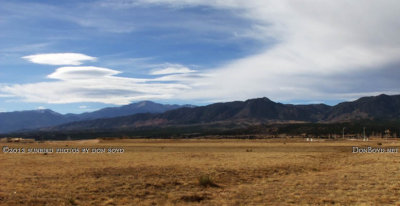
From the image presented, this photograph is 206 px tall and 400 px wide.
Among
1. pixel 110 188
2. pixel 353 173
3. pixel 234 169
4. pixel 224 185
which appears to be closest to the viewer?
pixel 110 188

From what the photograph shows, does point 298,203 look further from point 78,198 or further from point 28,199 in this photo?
point 28,199

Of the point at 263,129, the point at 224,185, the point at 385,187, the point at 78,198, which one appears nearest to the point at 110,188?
the point at 78,198

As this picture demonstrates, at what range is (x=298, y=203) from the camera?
53.2 feet

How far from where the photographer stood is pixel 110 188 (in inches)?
808

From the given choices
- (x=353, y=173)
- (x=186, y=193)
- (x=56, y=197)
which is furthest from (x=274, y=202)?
(x=353, y=173)

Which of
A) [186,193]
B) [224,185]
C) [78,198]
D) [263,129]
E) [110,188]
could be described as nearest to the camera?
[78,198]

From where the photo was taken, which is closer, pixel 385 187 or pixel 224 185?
pixel 385 187

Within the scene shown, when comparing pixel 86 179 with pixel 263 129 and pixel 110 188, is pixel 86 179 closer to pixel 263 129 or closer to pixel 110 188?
pixel 110 188

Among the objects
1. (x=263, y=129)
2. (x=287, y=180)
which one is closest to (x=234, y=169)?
(x=287, y=180)

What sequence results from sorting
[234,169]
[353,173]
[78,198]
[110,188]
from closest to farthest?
[78,198] < [110,188] < [353,173] < [234,169]

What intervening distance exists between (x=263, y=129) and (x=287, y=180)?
468 feet

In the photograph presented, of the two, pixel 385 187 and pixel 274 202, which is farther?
pixel 385 187

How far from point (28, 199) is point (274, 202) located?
35.9 feet

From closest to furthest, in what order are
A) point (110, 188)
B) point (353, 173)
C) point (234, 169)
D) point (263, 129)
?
point (110, 188) → point (353, 173) → point (234, 169) → point (263, 129)
